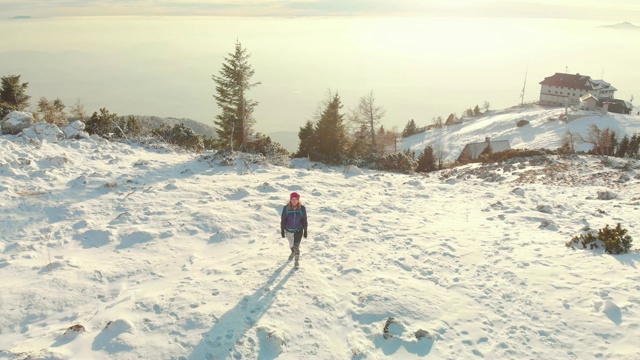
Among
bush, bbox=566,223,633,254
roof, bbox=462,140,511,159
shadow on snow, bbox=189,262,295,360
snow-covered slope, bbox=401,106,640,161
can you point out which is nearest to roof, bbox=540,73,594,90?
snow-covered slope, bbox=401,106,640,161

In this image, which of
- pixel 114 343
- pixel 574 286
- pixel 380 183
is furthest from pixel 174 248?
pixel 380 183

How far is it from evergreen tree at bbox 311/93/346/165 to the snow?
14400 mm

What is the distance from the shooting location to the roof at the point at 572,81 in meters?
118

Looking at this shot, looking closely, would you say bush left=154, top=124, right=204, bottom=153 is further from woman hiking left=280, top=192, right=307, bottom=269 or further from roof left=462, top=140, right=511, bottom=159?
roof left=462, top=140, right=511, bottom=159

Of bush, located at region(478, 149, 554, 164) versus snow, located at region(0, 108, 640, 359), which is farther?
bush, located at region(478, 149, 554, 164)

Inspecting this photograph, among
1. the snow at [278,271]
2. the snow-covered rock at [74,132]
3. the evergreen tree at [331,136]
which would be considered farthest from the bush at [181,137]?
the evergreen tree at [331,136]

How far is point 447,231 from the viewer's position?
1420 cm

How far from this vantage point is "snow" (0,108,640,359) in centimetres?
775

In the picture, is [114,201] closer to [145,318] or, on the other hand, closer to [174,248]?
[174,248]

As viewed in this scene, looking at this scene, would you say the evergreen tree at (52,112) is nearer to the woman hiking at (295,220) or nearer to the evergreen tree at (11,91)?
the evergreen tree at (11,91)

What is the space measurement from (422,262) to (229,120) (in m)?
31.0

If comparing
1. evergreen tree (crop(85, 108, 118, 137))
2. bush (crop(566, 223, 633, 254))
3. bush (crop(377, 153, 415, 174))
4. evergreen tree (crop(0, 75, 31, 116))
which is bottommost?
bush (crop(566, 223, 633, 254))

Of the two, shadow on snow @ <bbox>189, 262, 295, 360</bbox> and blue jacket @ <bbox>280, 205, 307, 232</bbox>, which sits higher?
blue jacket @ <bbox>280, 205, 307, 232</bbox>

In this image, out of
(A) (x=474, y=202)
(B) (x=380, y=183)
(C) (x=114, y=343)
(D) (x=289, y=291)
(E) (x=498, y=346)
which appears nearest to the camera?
(C) (x=114, y=343)
